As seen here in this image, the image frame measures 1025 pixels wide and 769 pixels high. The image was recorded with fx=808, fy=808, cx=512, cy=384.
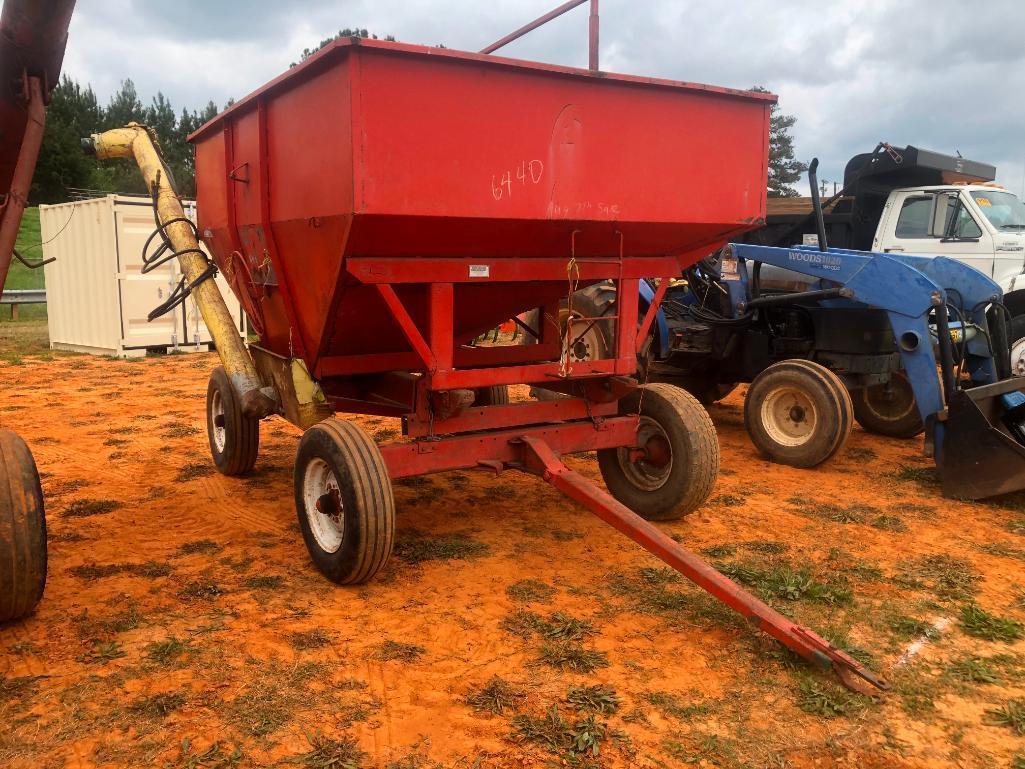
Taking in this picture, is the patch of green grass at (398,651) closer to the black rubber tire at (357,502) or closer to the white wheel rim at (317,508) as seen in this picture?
the black rubber tire at (357,502)

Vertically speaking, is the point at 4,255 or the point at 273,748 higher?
the point at 4,255

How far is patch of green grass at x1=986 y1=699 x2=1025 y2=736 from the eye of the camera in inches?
111

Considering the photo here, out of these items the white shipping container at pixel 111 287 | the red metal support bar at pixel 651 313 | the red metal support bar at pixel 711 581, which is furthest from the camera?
the white shipping container at pixel 111 287

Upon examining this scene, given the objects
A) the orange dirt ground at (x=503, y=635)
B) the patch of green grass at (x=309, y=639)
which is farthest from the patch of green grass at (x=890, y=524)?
the patch of green grass at (x=309, y=639)

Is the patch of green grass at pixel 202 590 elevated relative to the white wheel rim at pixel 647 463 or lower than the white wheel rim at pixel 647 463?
lower

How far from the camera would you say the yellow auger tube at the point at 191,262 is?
4.93 metres

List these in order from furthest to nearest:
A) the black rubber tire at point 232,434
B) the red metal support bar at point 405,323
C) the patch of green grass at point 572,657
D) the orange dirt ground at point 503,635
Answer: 1. the black rubber tire at point 232,434
2. the red metal support bar at point 405,323
3. the patch of green grass at point 572,657
4. the orange dirt ground at point 503,635

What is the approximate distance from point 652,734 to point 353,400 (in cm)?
308

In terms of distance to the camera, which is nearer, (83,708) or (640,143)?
(83,708)

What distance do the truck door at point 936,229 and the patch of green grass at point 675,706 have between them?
7.56m

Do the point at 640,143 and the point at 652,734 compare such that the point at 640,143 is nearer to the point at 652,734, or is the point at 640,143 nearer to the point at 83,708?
the point at 652,734

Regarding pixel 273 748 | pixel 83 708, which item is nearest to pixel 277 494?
pixel 83 708

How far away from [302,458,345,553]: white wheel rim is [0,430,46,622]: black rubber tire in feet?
4.02

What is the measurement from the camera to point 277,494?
5.66 m
